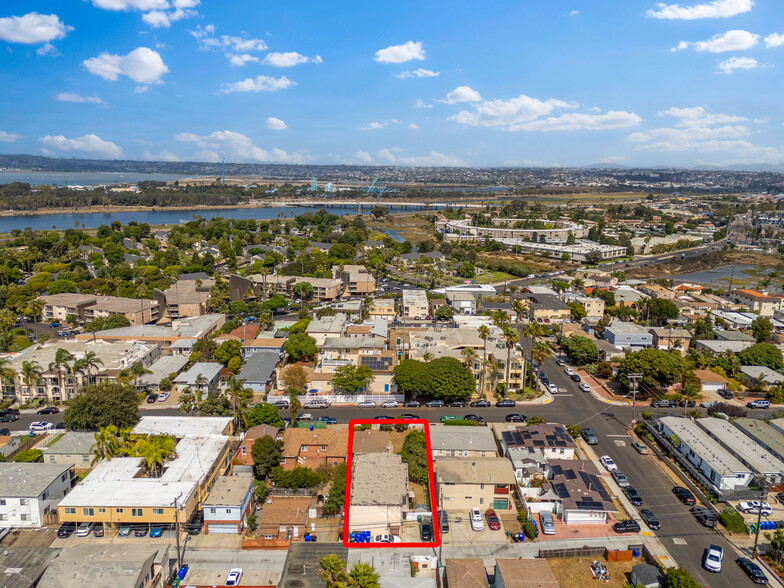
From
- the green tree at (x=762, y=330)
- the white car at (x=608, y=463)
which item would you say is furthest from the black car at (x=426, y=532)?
the green tree at (x=762, y=330)

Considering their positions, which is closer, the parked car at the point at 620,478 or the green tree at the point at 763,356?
the parked car at the point at 620,478

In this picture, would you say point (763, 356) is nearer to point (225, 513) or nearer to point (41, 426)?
point (225, 513)

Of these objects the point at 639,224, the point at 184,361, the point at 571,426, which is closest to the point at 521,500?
the point at 571,426

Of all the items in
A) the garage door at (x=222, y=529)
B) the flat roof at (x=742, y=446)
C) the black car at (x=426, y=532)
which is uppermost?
the flat roof at (x=742, y=446)

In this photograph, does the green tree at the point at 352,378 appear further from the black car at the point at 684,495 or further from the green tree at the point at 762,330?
the green tree at the point at 762,330

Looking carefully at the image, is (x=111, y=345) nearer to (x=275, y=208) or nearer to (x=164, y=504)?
(x=164, y=504)
